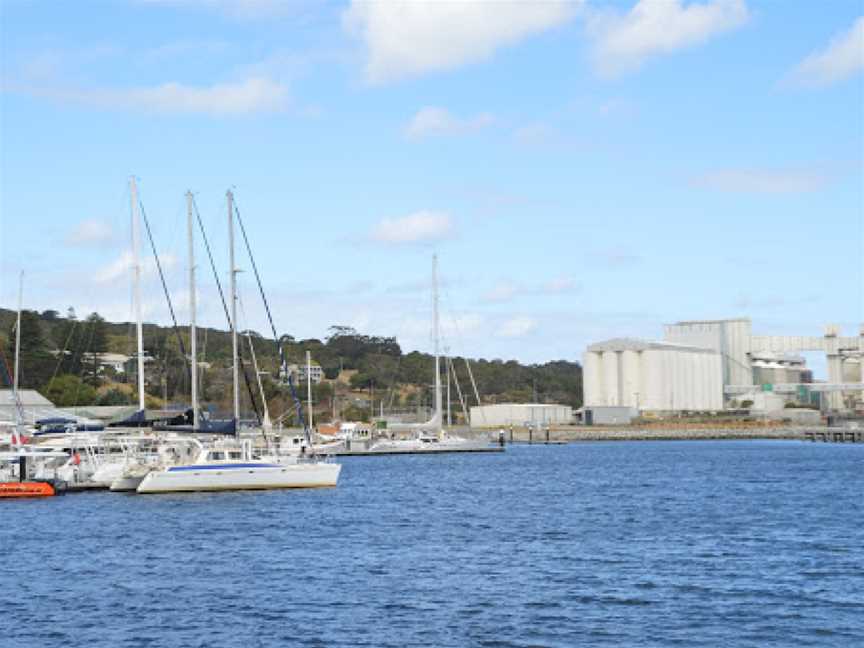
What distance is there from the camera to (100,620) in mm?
28172

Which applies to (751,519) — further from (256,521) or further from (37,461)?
(37,461)

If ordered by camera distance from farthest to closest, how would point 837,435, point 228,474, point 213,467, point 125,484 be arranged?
1. point 837,435
2. point 125,484
3. point 228,474
4. point 213,467

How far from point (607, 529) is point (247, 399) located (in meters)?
128

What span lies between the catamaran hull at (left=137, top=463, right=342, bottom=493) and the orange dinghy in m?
5.71

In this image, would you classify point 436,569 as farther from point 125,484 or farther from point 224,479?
point 125,484

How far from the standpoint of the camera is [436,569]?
117 ft

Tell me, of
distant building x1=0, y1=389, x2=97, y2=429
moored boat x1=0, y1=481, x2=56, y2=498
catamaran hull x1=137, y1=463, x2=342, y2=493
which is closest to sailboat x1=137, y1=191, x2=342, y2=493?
catamaran hull x1=137, y1=463, x2=342, y2=493

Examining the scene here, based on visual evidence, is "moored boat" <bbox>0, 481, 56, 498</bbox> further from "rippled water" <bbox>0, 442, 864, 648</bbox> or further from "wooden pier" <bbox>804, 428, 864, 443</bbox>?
"wooden pier" <bbox>804, 428, 864, 443</bbox>

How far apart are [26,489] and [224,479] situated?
11063 millimetres

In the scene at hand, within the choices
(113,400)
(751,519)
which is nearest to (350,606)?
(751,519)

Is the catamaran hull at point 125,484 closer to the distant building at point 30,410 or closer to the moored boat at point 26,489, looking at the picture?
the moored boat at point 26,489

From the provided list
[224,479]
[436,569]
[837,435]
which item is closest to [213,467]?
[224,479]

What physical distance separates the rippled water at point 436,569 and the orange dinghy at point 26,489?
178 cm

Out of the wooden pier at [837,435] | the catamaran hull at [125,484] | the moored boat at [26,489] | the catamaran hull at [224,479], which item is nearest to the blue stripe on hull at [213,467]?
the catamaran hull at [224,479]
